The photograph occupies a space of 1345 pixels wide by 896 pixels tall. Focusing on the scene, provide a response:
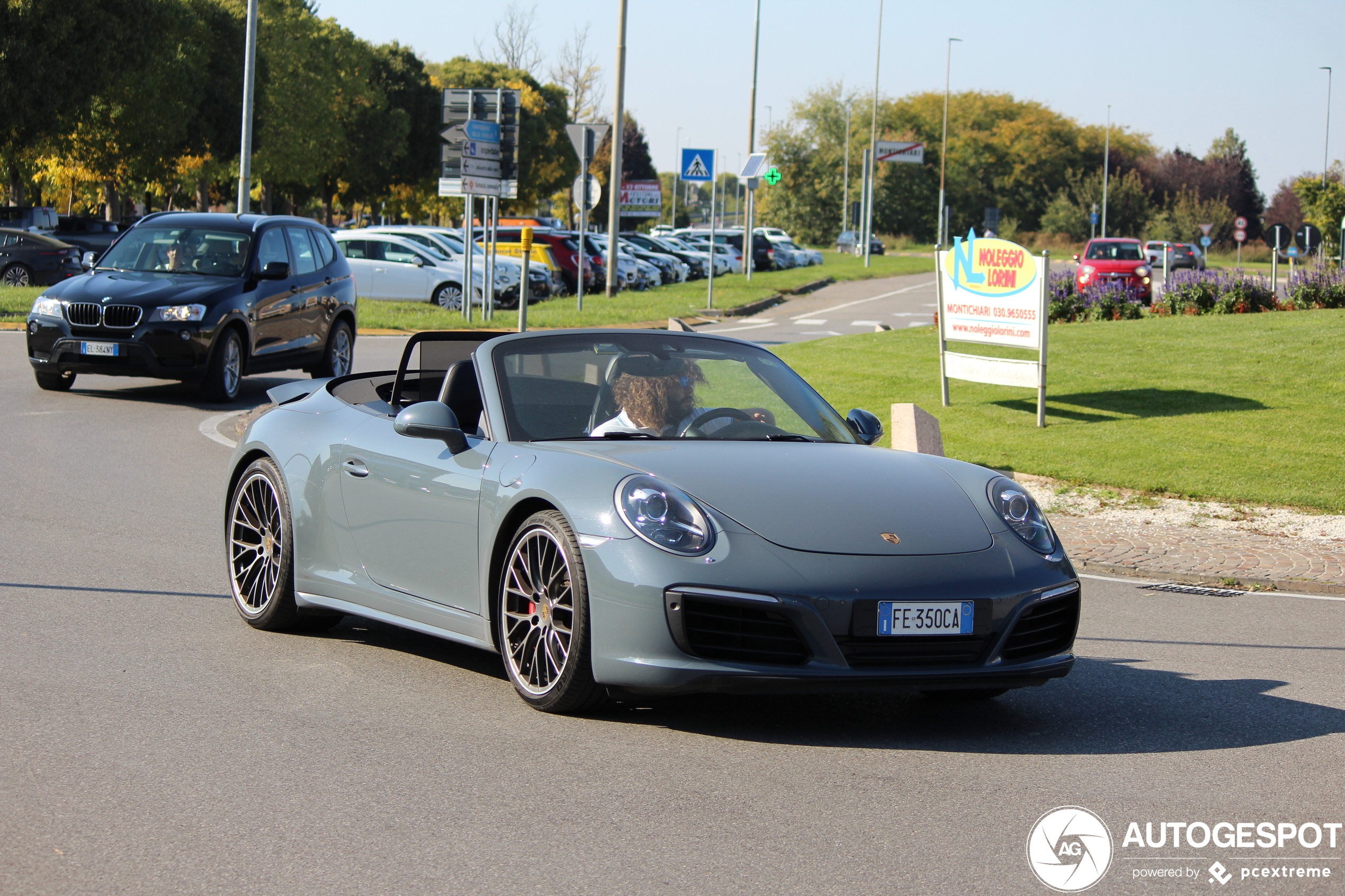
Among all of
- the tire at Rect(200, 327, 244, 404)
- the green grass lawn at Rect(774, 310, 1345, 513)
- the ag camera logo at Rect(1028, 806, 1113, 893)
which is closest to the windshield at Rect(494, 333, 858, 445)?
the ag camera logo at Rect(1028, 806, 1113, 893)

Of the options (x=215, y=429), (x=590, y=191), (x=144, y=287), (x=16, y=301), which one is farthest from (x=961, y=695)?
(x=590, y=191)

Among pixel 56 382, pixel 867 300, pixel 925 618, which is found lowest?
pixel 925 618

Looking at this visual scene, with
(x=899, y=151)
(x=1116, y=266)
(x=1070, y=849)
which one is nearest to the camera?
(x=1070, y=849)

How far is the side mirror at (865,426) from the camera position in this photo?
6.36 meters

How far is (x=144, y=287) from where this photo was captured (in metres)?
15.7

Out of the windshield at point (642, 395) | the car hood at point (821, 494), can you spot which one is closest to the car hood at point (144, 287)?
the windshield at point (642, 395)

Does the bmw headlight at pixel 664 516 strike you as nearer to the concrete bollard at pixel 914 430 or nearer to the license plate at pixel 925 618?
the license plate at pixel 925 618

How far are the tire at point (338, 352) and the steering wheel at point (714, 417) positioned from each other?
12.2m

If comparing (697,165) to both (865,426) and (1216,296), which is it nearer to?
(1216,296)

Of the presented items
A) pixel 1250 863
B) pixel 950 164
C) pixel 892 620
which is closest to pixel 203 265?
pixel 892 620

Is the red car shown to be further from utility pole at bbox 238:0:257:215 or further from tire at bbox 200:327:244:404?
utility pole at bbox 238:0:257:215

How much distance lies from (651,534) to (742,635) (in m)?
0.43

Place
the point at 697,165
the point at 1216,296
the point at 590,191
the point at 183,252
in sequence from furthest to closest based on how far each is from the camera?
the point at 697,165 < the point at 590,191 < the point at 1216,296 < the point at 183,252

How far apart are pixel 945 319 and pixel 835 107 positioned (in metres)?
91.9
